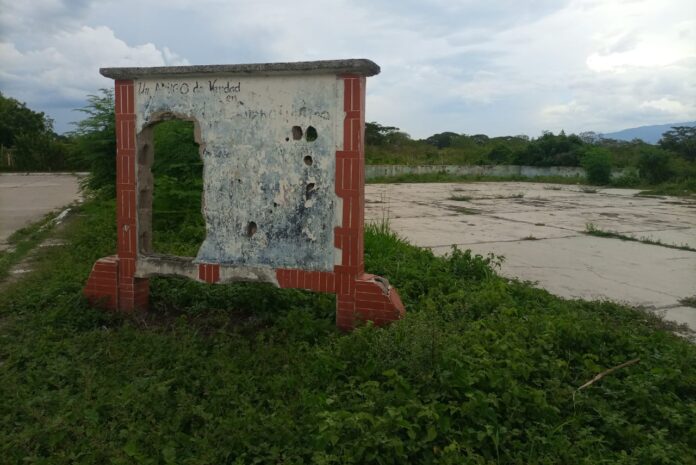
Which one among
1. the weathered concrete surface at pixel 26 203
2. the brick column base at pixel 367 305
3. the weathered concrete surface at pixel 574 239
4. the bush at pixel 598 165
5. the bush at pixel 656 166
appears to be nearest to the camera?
the brick column base at pixel 367 305

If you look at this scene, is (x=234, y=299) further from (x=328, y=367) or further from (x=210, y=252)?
(x=328, y=367)

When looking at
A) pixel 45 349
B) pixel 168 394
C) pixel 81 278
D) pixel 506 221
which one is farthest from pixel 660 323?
pixel 506 221

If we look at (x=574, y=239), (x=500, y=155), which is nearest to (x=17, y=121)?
(x=500, y=155)

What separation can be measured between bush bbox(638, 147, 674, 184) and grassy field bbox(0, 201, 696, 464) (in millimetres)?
23956

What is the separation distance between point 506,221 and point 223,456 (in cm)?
1062

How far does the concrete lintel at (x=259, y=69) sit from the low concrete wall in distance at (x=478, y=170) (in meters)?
27.3

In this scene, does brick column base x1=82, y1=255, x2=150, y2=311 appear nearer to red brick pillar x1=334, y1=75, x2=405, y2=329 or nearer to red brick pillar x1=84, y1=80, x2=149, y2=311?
red brick pillar x1=84, y1=80, x2=149, y2=311

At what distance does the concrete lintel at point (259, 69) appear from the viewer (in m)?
4.32

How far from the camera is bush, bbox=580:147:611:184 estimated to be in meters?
27.2

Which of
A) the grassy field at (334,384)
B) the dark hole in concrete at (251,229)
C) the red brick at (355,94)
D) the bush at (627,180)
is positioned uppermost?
the red brick at (355,94)

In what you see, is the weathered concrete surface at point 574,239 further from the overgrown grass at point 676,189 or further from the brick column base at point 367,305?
the overgrown grass at point 676,189

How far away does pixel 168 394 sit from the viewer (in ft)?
11.6

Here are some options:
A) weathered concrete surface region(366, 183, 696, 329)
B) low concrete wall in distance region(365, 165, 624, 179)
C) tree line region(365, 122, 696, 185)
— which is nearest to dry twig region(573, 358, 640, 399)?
weathered concrete surface region(366, 183, 696, 329)

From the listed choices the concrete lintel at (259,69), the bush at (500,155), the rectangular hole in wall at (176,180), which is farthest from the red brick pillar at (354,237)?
the bush at (500,155)
